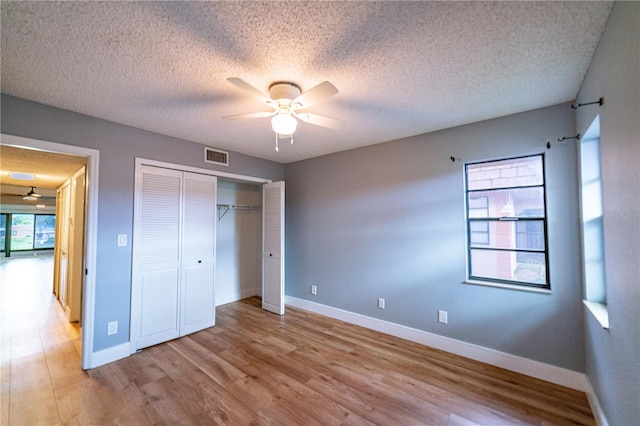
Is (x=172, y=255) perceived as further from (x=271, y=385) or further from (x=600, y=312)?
(x=600, y=312)

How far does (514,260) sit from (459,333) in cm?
97

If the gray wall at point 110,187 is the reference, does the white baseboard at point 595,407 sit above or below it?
below

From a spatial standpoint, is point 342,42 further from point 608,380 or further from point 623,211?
point 608,380

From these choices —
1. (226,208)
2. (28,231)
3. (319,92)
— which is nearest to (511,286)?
(319,92)

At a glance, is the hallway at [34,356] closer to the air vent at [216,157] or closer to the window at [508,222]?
the air vent at [216,157]

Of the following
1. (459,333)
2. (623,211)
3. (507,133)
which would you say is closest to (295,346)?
(459,333)

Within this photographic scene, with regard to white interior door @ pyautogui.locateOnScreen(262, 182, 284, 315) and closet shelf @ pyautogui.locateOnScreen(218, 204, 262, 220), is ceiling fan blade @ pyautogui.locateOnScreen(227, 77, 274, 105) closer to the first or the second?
white interior door @ pyautogui.locateOnScreen(262, 182, 284, 315)

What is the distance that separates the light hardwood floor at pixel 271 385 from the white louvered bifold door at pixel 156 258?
0.24m

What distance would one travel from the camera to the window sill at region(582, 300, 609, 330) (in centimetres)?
160

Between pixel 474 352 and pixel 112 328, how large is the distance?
3810 millimetres

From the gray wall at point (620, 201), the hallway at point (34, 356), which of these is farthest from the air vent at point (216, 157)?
the gray wall at point (620, 201)

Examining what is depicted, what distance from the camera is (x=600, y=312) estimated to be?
179 centimetres

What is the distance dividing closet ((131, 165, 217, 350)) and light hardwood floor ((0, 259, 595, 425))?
273mm

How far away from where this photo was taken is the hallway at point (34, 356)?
1973mm
